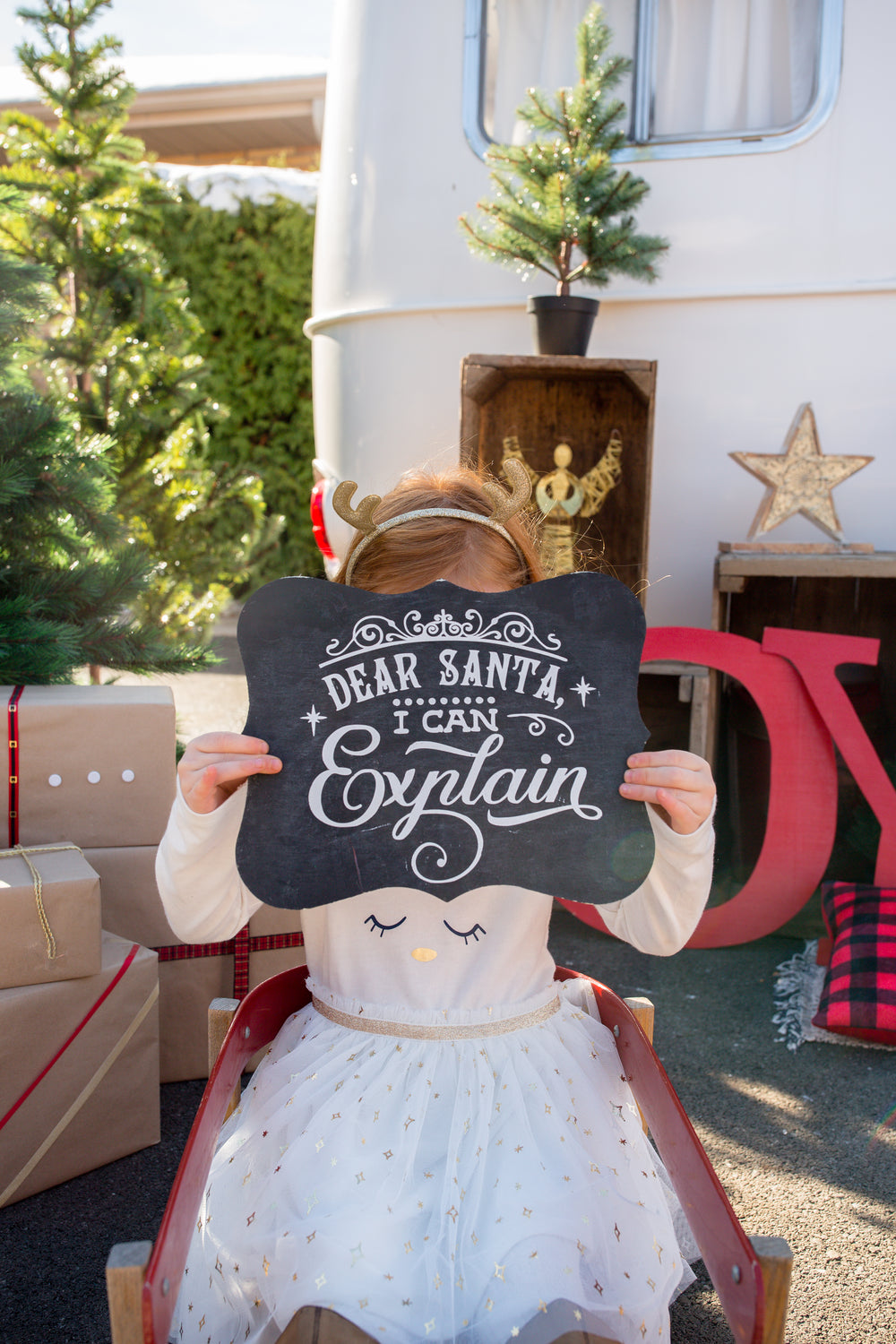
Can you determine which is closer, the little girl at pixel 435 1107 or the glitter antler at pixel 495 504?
the little girl at pixel 435 1107

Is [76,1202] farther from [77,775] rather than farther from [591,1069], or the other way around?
[591,1069]

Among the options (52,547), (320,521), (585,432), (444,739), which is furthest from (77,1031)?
(585,432)

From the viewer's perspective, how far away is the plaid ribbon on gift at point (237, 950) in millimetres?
2371

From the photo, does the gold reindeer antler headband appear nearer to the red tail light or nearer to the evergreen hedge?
the red tail light

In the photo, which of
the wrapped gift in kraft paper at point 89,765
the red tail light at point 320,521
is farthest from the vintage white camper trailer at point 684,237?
the wrapped gift in kraft paper at point 89,765

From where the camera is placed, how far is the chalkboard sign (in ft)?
4.46

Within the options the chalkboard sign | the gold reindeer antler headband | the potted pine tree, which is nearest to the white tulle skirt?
the chalkboard sign

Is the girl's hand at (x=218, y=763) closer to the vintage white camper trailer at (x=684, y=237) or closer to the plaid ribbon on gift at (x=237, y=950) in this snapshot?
Answer: the plaid ribbon on gift at (x=237, y=950)

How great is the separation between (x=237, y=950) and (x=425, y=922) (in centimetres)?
101

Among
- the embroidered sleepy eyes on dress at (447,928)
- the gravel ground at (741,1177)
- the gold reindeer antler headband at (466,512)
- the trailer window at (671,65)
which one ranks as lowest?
the gravel ground at (741,1177)

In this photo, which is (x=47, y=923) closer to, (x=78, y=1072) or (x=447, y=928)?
(x=78, y=1072)

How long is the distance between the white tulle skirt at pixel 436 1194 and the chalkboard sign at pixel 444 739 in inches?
11.6

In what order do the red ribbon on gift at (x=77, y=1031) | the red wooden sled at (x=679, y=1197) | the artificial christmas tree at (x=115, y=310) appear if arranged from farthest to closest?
1. the artificial christmas tree at (x=115, y=310)
2. the red ribbon on gift at (x=77, y=1031)
3. the red wooden sled at (x=679, y=1197)

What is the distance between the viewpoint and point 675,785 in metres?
1.37
